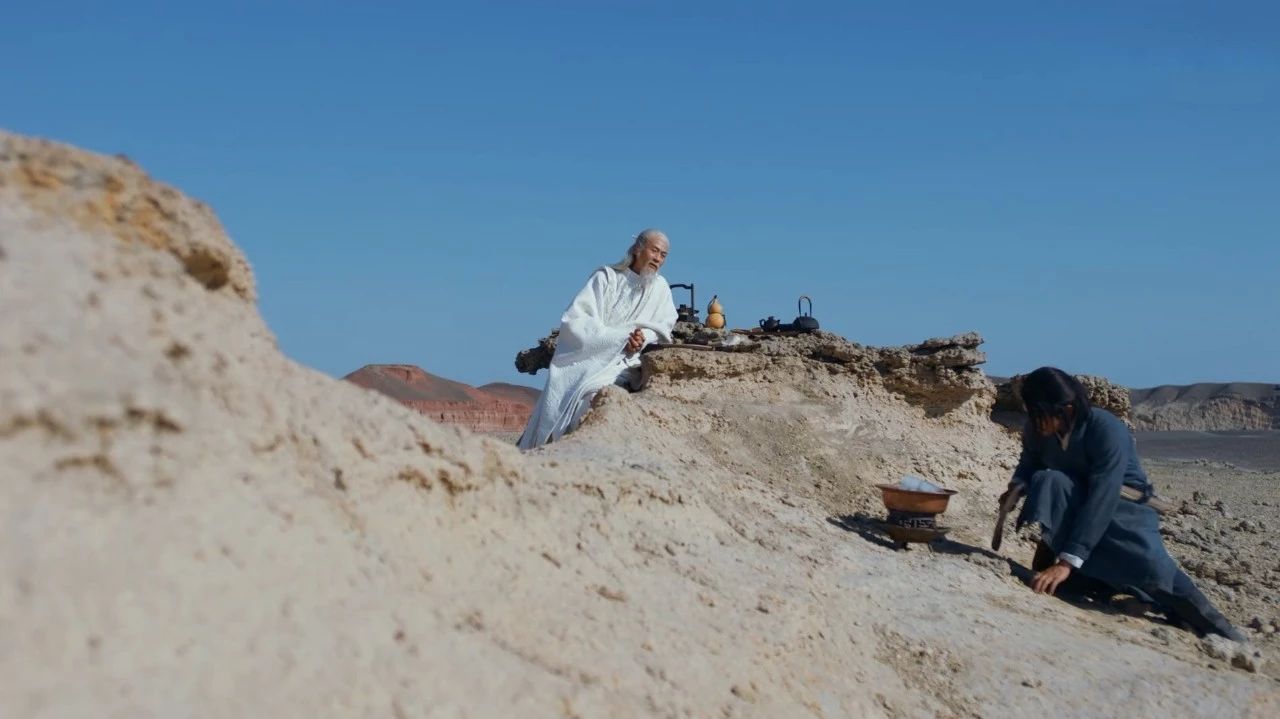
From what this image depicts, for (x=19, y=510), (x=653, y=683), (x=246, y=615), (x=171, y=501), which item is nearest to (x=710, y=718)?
(x=653, y=683)

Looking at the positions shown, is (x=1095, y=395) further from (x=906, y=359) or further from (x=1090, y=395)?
(x=906, y=359)

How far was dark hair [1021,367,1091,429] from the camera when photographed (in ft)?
19.8

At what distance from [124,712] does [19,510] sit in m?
0.44

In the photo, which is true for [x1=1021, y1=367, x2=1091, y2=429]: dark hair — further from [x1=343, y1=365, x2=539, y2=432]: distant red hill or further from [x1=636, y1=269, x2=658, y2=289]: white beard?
[x1=343, y1=365, x2=539, y2=432]: distant red hill

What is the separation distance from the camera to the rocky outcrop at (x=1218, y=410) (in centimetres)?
3553

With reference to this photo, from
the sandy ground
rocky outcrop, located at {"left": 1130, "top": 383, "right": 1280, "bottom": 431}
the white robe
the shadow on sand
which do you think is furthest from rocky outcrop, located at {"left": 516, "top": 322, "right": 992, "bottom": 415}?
rocky outcrop, located at {"left": 1130, "top": 383, "right": 1280, "bottom": 431}

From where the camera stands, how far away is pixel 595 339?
807cm

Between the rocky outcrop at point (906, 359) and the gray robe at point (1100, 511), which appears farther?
the rocky outcrop at point (906, 359)

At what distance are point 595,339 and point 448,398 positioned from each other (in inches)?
509

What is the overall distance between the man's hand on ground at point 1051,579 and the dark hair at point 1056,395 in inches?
29.4

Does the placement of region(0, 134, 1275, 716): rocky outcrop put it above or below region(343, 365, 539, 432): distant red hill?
below

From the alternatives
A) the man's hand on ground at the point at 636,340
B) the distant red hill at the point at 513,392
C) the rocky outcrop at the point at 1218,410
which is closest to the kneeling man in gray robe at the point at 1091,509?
the man's hand on ground at the point at 636,340

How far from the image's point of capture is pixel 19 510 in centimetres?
216

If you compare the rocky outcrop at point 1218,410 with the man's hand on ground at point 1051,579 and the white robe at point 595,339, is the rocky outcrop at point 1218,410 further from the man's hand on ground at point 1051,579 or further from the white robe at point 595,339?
the man's hand on ground at point 1051,579
